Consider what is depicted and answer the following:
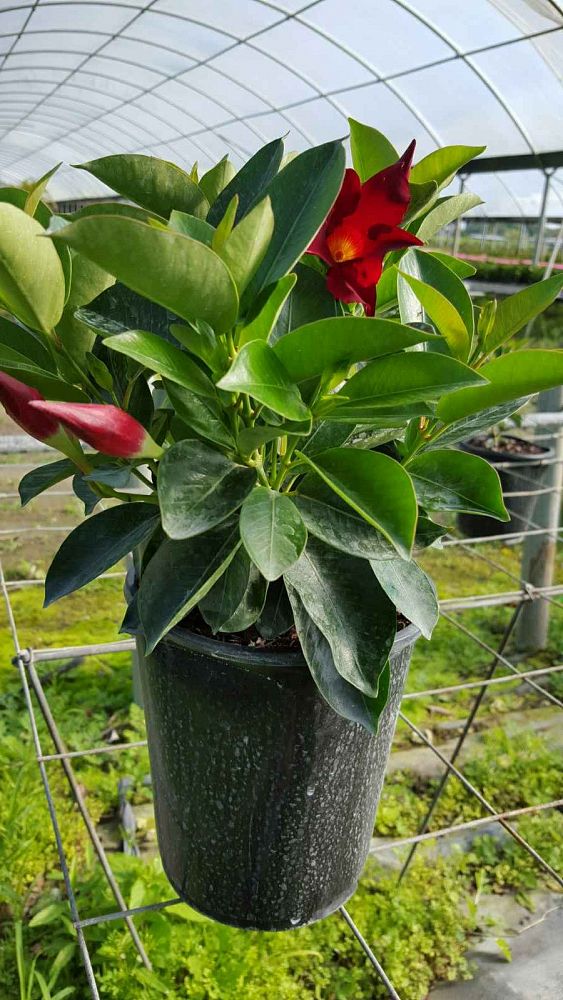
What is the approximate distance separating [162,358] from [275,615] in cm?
24

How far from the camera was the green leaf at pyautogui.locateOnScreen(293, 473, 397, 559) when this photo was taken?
0.57 meters

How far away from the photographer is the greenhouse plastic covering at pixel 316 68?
5.75 metres

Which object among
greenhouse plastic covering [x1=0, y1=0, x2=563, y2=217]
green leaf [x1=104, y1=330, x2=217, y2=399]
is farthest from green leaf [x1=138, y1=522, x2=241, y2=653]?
greenhouse plastic covering [x1=0, y1=0, x2=563, y2=217]

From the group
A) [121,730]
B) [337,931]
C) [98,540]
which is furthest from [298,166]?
[121,730]

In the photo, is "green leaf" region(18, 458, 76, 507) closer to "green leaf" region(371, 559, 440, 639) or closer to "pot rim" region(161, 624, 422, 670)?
"pot rim" region(161, 624, 422, 670)

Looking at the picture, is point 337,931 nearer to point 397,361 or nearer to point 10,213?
point 397,361

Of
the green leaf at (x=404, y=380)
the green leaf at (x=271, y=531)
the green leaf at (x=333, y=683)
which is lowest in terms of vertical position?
the green leaf at (x=333, y=683)

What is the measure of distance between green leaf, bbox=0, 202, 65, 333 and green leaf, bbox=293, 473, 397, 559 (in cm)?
22

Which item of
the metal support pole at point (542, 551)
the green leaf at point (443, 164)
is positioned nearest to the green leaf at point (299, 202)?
the green leaf at point (443, 164)

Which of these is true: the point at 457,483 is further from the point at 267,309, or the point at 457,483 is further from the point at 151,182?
the point at 151,182

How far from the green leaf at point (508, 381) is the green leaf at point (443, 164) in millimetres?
153

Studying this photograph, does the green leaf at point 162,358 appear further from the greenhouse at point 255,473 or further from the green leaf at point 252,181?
the green leaf at point 252,181

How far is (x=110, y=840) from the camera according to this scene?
1.92 metres

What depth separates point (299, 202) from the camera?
56 centimetres
